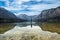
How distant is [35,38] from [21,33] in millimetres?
290

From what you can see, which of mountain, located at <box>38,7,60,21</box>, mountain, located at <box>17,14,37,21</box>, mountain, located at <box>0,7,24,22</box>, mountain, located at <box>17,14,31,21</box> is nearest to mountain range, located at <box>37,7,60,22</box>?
mountain, located at <box>38,7,60,21</box>

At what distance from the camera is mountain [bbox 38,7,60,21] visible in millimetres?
2939

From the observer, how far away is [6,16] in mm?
2953

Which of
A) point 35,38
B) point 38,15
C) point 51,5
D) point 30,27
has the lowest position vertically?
point 35,38

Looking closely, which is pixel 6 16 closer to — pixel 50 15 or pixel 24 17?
pixel 24 17

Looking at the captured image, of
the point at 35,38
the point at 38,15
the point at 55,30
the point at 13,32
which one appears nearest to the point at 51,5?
the point at 38,15

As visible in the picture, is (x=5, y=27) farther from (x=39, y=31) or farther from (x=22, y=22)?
(x=39, y=31)

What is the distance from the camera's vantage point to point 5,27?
2.90 m

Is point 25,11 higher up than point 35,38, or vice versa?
point 25,11

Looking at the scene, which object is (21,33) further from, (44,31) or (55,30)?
(55,30)

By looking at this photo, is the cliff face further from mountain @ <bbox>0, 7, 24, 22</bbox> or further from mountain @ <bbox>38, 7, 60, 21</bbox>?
mountain @ <bbox>38, 7, 60, 21</bbox>

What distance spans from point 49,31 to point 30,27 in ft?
1.26

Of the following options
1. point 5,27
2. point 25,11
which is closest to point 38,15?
point 25,11

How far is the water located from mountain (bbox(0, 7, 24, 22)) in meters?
0.09
